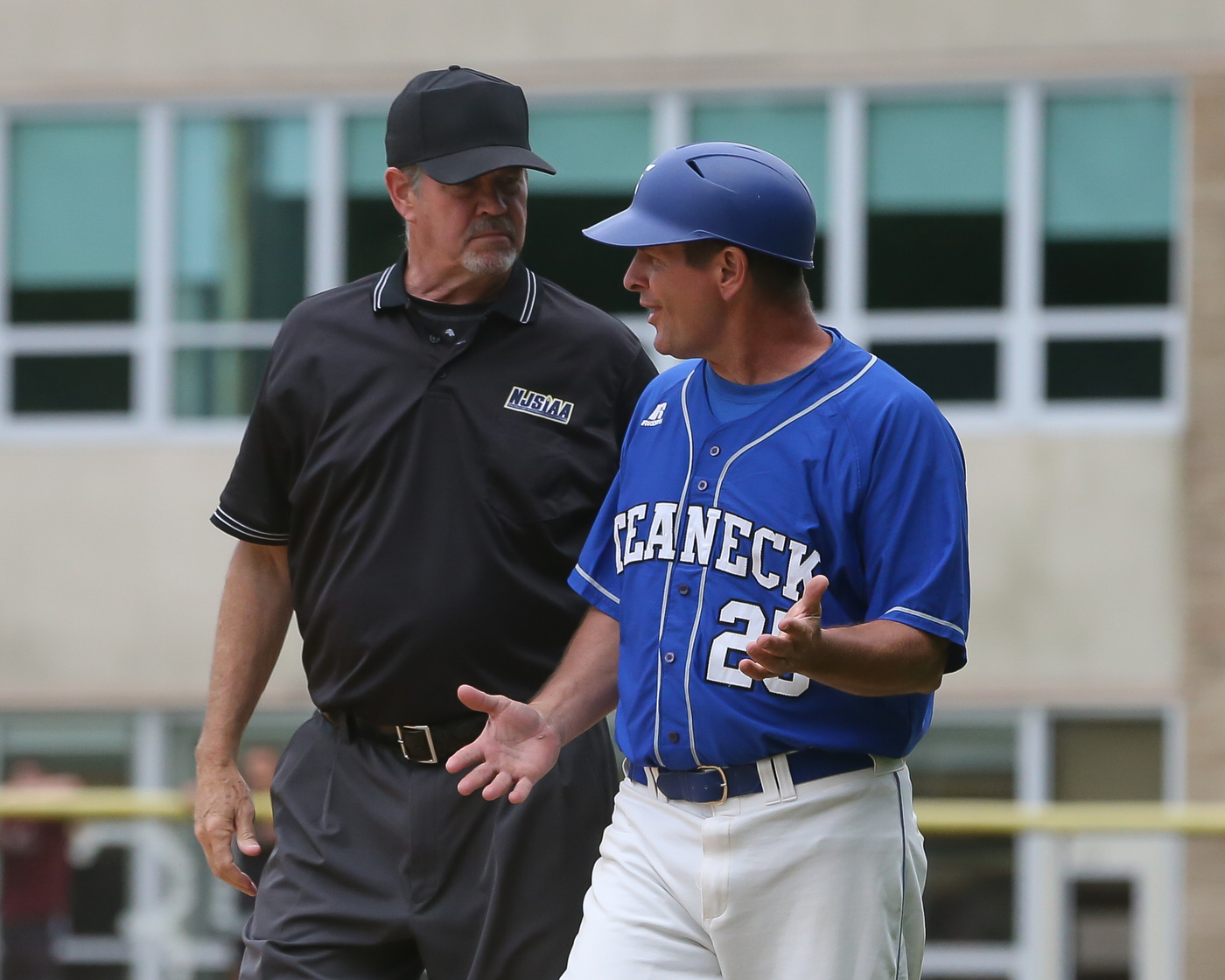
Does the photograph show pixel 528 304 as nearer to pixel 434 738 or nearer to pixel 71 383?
pixel 434 738

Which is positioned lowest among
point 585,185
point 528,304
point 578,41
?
point 528,304

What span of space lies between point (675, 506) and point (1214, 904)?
13.9 ft

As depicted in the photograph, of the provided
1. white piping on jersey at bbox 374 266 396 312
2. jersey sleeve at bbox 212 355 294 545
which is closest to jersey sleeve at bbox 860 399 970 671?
white piping on jersey at bbox 374 266 396 312

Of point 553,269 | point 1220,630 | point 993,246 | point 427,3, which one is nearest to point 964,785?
point 1220,630

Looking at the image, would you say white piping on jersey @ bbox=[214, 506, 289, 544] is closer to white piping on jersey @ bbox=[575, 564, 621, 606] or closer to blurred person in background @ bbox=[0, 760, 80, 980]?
white piping on jersey @ bbox=[575, 564, 621, 606]

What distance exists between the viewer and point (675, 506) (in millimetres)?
3416

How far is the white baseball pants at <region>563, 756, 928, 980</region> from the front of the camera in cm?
325

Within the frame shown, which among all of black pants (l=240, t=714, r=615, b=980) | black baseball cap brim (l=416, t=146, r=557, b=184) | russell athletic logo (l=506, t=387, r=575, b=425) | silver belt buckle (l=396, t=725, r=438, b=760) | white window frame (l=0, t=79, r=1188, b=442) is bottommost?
black pants (l=240, t=714, r=615, b=980)

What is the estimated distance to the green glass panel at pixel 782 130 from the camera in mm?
12109

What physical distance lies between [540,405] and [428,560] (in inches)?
16.0

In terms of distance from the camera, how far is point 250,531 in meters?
4.01

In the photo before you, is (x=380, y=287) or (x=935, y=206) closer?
(x=380, y=287)

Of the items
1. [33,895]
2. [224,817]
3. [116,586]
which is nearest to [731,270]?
[224,817]

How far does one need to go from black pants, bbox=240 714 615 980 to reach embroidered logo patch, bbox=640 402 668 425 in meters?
0.76
